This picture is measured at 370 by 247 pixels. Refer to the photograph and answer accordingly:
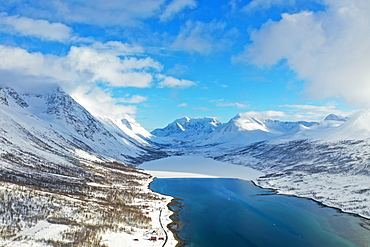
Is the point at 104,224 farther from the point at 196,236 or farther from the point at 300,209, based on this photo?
the point at 300,209

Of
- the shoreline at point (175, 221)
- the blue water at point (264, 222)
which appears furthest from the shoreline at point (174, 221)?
the blue water at point (264, 222)

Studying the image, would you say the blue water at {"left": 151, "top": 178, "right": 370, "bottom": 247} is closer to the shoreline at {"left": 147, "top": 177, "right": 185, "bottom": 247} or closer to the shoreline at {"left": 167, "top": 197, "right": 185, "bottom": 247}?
the shoreline at {"left": 167, "top": 197, "right": 185, "bottom": 247}

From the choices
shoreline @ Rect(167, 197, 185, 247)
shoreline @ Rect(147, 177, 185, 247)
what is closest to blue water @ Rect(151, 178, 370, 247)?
shoreline @ Rect(167, 197, 185, 247)

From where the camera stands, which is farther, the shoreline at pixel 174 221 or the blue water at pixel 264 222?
the blue water at pixel 264 222

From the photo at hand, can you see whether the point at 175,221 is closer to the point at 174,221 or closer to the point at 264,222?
the point at 174,221

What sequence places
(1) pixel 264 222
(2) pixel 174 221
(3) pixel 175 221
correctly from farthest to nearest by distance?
(1) pixel 264 222, (3) pixel 175 221, (2) pixel 174 221

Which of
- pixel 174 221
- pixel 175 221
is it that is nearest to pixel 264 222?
pixel 175 221

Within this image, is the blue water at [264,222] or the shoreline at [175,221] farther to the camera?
the blue water at [264,222]

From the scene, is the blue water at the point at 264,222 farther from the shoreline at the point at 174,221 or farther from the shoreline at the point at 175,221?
the shoreline at the point at 174,221
